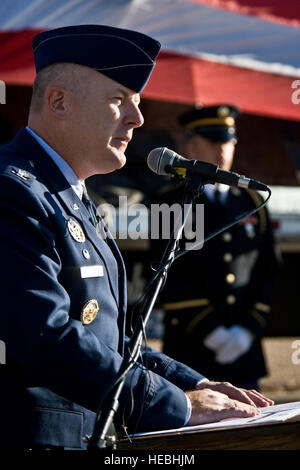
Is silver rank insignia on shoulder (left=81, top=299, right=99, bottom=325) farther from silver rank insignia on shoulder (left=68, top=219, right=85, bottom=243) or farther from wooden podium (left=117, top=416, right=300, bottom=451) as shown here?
wooden podium (left=117, top=416, right=300, bottom=451)

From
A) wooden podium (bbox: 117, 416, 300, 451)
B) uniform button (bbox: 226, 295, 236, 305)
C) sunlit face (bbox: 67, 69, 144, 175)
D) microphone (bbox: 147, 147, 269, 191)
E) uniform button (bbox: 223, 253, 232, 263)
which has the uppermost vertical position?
sunlit face (bbox: 67, 69, 144, 175)

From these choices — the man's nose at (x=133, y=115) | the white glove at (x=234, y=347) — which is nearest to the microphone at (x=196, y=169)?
the man's nose at (x=133, y=115)

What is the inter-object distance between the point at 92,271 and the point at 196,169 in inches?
12.8

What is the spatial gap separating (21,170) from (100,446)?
64cm

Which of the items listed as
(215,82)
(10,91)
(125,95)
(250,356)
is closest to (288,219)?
(215,82)

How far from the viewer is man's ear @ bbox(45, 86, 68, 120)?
62.6 inches

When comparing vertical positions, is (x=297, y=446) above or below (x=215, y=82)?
above

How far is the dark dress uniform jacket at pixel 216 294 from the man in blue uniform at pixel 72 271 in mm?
1216

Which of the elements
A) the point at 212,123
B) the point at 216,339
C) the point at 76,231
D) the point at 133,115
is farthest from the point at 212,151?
the point at 76,231

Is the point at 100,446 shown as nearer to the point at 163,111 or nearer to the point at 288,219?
the point at 288,219

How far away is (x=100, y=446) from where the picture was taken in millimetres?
1134

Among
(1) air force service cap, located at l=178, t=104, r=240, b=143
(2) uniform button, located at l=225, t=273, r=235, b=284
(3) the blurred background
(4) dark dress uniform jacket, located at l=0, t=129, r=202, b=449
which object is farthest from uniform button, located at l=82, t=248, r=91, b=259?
(3) the blurred background

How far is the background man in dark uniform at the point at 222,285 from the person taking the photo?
2893mm

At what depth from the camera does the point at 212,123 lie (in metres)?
3.16
